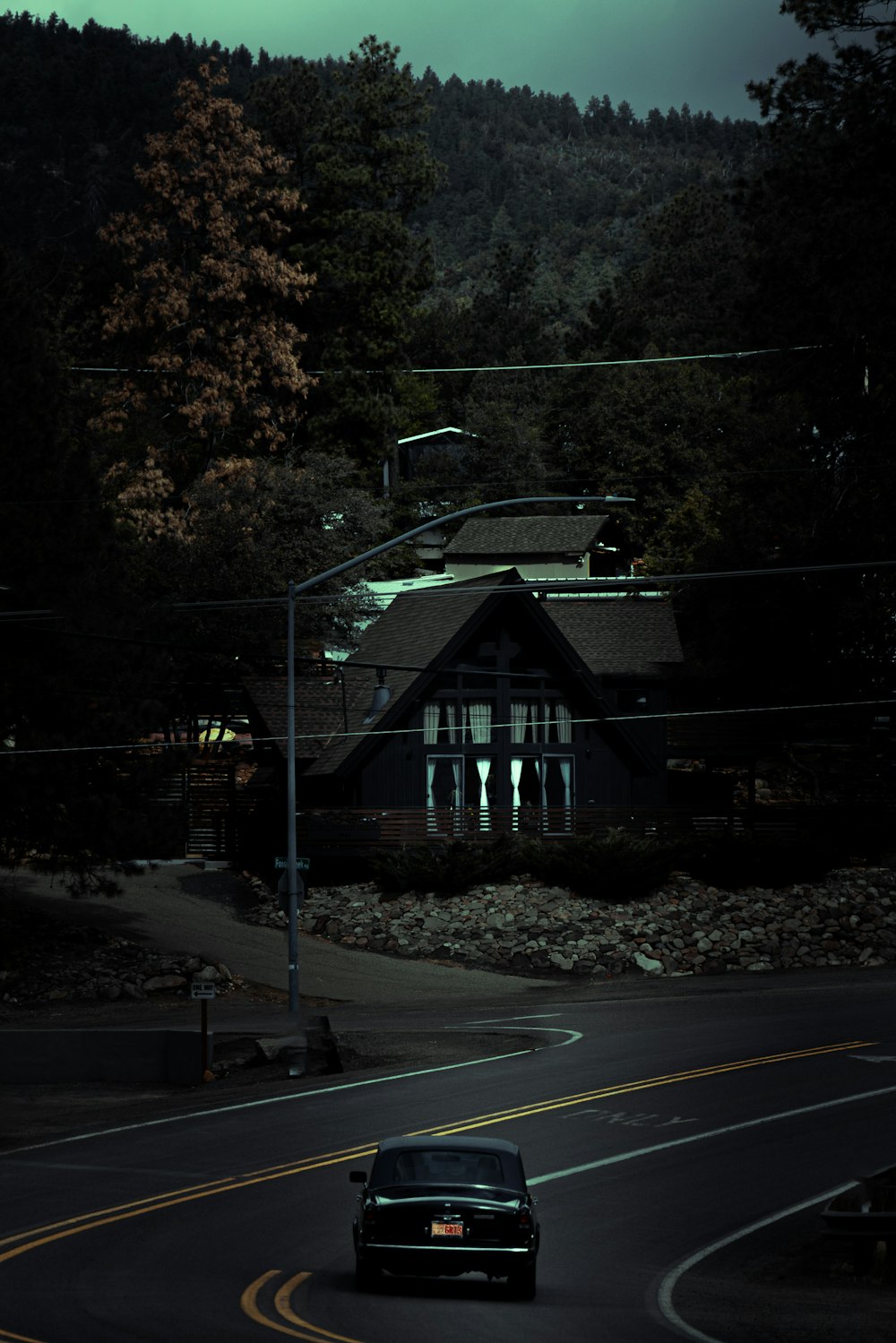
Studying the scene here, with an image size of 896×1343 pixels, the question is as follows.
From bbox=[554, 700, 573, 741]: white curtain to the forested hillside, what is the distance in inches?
353

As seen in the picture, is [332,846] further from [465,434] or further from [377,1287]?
[465,434]

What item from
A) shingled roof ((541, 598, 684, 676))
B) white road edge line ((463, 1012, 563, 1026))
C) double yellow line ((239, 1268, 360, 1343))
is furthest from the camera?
shingled roof ((541, 598, 684, 676))

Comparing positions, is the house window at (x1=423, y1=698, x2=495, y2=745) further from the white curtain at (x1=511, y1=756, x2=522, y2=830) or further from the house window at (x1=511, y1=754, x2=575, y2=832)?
the house window at (x1=511, y1=754, x2=575, y2=832)

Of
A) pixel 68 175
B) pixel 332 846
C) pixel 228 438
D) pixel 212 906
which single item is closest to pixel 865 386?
pixel 332 846

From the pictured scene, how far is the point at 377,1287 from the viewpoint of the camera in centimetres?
1630

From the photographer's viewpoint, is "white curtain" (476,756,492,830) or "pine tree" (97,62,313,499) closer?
"white curtain" (476,756,492,830)

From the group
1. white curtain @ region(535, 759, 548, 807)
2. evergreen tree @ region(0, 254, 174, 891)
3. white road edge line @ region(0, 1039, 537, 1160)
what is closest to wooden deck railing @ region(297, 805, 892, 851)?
white curtain @ region(535, 759, 548, 807)

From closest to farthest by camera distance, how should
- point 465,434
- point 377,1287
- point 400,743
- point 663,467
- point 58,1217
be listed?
point 377,1287, point 58,1217, point 400,743, point 663,467, point 465,434

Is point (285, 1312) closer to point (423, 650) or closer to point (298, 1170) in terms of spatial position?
point (298, 1170)

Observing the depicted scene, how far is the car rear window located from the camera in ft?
53.1

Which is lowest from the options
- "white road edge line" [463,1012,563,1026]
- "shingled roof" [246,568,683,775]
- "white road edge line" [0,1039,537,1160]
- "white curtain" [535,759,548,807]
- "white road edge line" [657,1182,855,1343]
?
"white road edge line" [657,1182,855,1343]

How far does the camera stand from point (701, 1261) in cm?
1902

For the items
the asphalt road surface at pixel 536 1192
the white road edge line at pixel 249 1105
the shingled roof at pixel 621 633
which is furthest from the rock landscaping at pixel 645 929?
the white road edge line at pixel 249 1105

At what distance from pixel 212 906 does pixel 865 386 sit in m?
26.1
